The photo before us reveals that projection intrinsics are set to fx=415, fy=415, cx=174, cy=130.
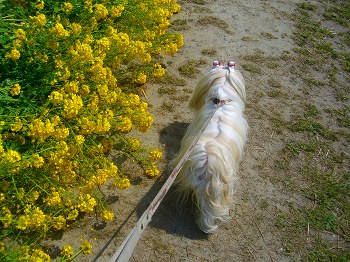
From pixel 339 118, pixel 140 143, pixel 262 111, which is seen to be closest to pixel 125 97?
pixel 140 143

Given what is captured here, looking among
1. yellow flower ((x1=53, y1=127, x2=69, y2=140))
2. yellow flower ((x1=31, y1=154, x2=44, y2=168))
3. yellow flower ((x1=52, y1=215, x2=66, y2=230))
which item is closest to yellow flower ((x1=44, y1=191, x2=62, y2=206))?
yellow flower ((x1=52, y1=215, x2=66, y2=230))

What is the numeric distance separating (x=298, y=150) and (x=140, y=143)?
187 centimetres

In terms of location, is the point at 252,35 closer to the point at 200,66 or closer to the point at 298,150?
the point at 200,66

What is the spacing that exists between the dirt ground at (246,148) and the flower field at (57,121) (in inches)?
10.0

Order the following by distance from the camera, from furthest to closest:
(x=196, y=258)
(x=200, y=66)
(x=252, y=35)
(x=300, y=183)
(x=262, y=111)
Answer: (x=252, y=35) < (x=200, y=66) < (x=262, y=111) < (x=300, y=183) < (x=196, y=258)

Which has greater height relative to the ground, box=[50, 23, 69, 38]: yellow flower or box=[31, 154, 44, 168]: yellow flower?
box=[50, 23, 69, 38]: yellow flower

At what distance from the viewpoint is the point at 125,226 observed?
3.80 metres

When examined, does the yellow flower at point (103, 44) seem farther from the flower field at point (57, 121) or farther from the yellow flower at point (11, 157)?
the yellow flower at point (11, 157)

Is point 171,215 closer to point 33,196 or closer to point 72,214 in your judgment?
point 72,214

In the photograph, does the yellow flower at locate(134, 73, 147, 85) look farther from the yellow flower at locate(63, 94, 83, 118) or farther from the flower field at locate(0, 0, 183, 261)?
the yellow flower at locate(63, 94, 83, 118)

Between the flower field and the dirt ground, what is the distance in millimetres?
255

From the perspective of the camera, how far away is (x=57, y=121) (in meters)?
3.40

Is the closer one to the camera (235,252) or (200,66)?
(235,252)

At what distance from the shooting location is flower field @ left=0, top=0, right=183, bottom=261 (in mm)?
3203
